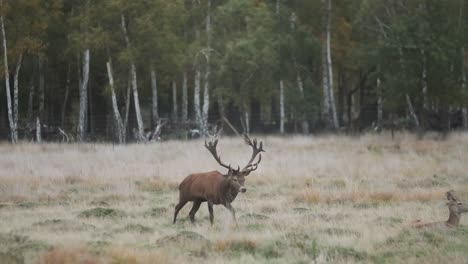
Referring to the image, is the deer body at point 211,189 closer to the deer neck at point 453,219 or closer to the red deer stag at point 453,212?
the red deer stag at point 453,212

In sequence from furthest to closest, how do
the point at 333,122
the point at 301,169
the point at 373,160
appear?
the point at 333,122
the point at 373,160
the point at 301,169

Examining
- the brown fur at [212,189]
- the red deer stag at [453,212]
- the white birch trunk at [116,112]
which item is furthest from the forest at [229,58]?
the red deer stag at [453,212]

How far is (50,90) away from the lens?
4672cm

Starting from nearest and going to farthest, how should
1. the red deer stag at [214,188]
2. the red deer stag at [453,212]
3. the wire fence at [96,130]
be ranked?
the red deer stag at [453,212]
the red deer stag at [214,188]
the wire fence at [96,130]

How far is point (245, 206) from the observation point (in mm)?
16766

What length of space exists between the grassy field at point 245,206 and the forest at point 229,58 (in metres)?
5.76

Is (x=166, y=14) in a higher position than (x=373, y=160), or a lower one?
higher

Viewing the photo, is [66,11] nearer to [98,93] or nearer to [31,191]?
[98,93]

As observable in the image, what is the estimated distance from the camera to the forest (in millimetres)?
35656

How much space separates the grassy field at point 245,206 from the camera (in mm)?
11609

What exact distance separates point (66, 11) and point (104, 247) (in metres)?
32.9

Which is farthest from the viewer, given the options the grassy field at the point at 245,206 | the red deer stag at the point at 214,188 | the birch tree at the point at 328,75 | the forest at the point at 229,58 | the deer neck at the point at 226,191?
the birch tree at the point at 328,75

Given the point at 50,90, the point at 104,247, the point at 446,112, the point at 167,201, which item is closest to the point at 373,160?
the point at 167,201

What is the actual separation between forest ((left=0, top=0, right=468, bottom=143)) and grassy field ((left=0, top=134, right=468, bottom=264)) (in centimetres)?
576
